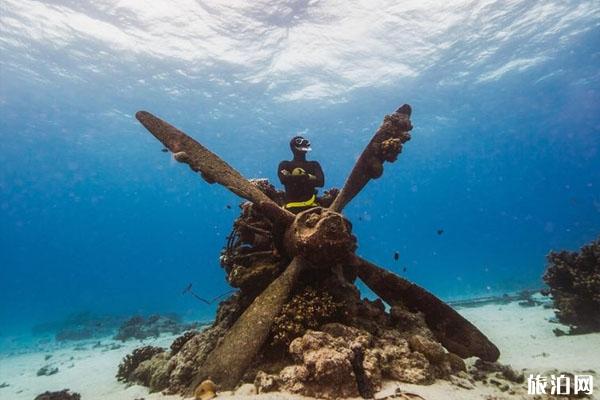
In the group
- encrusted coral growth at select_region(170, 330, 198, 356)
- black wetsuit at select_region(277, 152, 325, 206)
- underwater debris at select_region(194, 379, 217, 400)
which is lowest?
underwater debris at select_region(194, 379, 217, 400)

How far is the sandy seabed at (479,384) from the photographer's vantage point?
455cm

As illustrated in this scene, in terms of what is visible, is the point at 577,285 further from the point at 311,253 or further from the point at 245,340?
the point at 245,340

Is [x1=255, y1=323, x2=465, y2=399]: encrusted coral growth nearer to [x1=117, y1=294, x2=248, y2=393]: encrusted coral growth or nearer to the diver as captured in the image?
[x1=117, y1=294, x2=248, y2=393]: encrusted coral growth

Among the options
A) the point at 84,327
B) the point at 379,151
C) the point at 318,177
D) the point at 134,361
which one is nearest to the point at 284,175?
the point at 318,177

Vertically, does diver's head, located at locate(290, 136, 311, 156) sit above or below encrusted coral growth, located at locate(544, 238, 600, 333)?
above

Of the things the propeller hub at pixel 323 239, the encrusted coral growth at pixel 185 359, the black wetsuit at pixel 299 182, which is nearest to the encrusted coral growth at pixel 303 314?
the propeller hub at pixel 323 239

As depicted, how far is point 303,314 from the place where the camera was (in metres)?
5.58

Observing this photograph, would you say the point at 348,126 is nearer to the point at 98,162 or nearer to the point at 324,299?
the point at 324,299

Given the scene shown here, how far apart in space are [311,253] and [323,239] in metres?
0.33

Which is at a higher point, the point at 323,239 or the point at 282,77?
the point at 282,77

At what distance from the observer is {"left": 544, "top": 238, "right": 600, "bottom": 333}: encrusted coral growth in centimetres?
927

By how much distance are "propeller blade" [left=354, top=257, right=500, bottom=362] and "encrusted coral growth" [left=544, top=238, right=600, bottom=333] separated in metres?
5.42

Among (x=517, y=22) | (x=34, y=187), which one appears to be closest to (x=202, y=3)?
(x=517, y=22)

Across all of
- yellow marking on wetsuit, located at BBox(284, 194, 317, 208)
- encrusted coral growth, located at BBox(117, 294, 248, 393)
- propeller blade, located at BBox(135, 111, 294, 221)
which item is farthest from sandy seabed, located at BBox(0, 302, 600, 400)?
yellow marking on wetsuit, located at BBox(284, 194, 317, 208)
